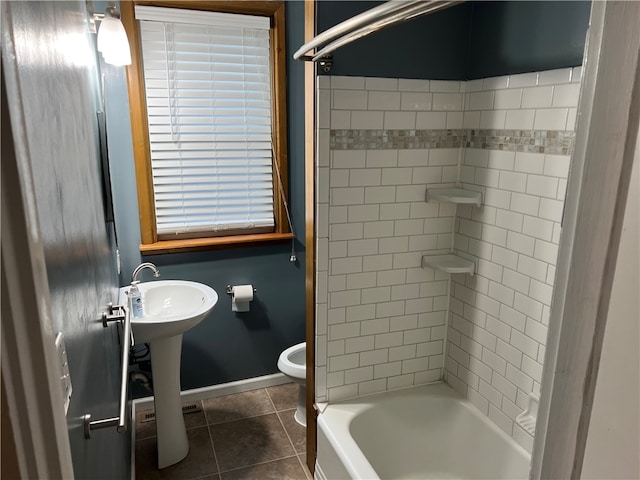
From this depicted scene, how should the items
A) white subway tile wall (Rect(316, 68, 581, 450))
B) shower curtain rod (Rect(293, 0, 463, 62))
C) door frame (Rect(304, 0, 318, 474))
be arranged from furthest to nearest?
1. door frame (Rect(304, 0, 318, 474))
2. white subway tile wall (Rect(316, 68, 581, 450))
3. shower curtain rod (Rect(293, 0, 463, 62))

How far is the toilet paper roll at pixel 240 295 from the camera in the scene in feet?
9.05

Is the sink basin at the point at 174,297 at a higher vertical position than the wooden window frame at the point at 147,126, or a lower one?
lower

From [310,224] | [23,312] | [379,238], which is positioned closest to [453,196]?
[379,238]

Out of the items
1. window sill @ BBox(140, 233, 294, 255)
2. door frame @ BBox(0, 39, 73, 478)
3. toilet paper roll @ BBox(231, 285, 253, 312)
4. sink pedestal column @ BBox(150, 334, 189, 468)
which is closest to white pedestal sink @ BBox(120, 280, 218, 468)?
sink pedestal column @ BBox(150, 334, 189, 468)

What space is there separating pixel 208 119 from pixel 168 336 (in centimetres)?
126

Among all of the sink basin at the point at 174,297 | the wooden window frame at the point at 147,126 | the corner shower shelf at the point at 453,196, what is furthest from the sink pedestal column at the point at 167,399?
the corner shower shelf at the point at 453,196

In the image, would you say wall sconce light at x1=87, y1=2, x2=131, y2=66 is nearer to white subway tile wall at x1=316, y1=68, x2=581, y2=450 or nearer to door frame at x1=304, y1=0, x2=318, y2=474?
door frame at x1=304, y1=0, x2=318, y2=474

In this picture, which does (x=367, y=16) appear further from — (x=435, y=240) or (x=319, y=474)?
(x=319, y=474)

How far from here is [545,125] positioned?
Answer: 1566mm

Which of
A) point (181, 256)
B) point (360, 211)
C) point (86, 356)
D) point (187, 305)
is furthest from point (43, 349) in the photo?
point (181, 256)

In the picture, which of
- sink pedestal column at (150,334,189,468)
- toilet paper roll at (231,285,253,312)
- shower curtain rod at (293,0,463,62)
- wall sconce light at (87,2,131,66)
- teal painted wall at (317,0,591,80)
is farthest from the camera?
toilet paper roll at (231,285,253,312)

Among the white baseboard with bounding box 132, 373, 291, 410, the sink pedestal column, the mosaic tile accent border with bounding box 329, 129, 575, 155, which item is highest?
the mosaic tile accent border with bounding box 329, 129, 575, 155

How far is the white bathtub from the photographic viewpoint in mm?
1880

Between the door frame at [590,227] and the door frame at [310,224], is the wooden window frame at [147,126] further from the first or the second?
the door frame at [590,227]
